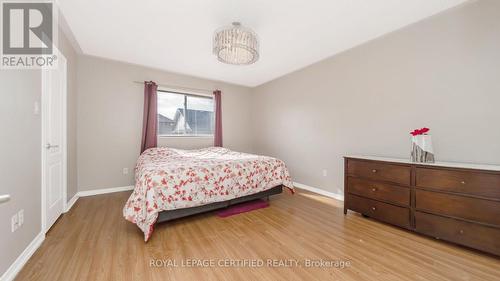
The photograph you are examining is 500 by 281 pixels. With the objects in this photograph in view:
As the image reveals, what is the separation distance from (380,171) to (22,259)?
350 centimetres

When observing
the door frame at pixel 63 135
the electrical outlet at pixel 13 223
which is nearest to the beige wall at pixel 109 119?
the door frame at pixel 63 135

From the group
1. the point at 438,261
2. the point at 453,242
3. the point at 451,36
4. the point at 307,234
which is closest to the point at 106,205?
the point at 307,234

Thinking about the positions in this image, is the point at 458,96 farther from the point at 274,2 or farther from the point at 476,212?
the point at 274,2

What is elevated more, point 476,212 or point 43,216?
point 476,212

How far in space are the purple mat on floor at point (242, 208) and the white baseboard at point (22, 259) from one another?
175 cm

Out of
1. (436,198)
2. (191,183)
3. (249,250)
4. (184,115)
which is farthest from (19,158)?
(436,198)

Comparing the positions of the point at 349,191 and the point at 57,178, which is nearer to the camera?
the point at 57,178

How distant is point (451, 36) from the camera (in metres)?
2.15

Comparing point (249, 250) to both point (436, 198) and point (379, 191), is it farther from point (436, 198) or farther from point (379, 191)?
point (436, 198)

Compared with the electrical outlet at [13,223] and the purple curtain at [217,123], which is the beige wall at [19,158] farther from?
the purple curtain at [217,123]

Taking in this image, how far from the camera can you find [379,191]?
7.62 ft

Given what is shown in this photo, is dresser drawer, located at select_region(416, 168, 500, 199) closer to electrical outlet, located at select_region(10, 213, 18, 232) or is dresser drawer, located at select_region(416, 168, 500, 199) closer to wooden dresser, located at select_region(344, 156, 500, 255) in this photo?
wooden dresser, located at select_region(344, 156, 500, 255)

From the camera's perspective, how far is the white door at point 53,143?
2.03 meters

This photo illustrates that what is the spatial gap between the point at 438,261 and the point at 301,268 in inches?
46.3
